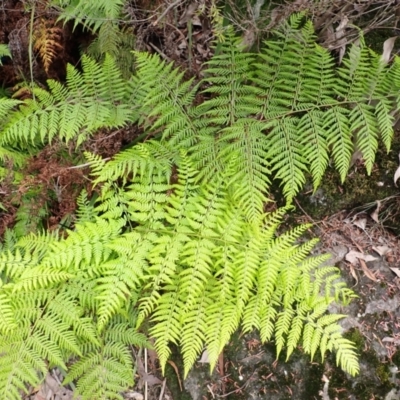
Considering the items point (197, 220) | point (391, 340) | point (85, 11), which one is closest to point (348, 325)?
point (391, 340)

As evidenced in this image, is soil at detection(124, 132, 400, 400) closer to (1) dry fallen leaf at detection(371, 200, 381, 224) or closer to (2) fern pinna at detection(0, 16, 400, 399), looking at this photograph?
(1) dry fallen leaf at detection(371, 200, 381, 224)

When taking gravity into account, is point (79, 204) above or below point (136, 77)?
below

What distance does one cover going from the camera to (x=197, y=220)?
311 cm

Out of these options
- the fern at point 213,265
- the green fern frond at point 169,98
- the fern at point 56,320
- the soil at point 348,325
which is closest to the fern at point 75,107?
the green fern frond at point 169,98

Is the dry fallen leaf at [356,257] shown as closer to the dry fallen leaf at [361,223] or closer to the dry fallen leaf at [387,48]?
the dry fallen leaf at [361,223]

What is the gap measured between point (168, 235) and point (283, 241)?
859 millimetres

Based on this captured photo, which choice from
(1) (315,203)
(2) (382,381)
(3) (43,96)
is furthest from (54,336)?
Answer: (2) (382,381)

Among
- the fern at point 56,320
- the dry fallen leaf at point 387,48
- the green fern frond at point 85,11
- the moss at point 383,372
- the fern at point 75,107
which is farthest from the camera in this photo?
the moss at point 383,372

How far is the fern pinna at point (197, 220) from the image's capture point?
293 cm

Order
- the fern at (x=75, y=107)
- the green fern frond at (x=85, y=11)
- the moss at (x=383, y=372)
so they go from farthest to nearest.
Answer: the moss at (x=383, y=372), the fern at (x=75, y=107), the green fern frond at (x=85, y=11)

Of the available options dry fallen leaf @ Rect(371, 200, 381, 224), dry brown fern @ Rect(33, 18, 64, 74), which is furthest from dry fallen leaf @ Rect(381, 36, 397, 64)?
dry brown fern @ Rect(33, 18, 64, 74)

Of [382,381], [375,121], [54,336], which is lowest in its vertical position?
[382,381]

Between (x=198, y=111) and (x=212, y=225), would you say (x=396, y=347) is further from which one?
(x=198, y=111)

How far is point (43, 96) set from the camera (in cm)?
325
